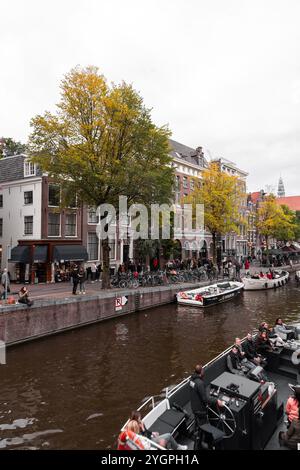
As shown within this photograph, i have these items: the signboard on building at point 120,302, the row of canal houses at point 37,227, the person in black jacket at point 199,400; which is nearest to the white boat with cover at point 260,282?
the row of canal houses at point 37,227

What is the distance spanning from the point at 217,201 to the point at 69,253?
59.3 feet

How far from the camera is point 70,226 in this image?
1141 inches

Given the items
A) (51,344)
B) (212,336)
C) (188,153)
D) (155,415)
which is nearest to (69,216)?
(51,344)

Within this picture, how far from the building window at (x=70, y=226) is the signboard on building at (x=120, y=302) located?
10.1 meters

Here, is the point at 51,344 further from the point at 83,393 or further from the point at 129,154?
the point at 129,154

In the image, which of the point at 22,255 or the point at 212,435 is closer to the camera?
the point at 212,435

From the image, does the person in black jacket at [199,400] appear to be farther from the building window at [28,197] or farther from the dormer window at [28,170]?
the dormer window at [28,170]

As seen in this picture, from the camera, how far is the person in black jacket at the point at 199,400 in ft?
21.7

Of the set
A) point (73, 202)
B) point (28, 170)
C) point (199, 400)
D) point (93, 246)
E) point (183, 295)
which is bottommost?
point (183, 295)

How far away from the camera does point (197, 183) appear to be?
135 ft

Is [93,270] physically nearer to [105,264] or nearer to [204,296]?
[105,264]

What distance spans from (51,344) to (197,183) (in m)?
30.4

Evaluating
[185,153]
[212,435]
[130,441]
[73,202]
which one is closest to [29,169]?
[73,202]

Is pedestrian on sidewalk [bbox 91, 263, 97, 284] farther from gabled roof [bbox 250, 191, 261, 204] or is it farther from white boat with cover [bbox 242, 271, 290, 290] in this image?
gabled roof [bbox 250, 191, 261, 204]
